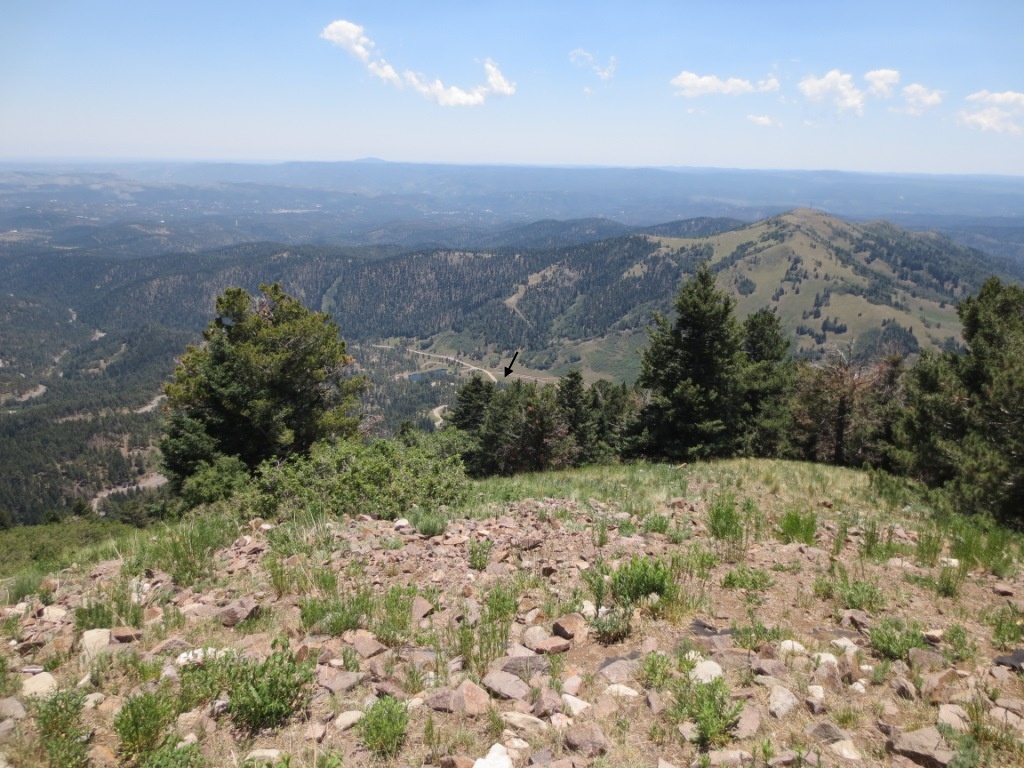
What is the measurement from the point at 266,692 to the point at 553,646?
238cm

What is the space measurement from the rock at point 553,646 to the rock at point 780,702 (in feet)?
5.58

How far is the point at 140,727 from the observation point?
11.7ft

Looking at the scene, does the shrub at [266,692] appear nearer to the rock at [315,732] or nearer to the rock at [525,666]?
the rock at [315,732]

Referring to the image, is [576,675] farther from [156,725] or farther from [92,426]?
[92,426]

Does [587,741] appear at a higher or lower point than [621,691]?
higher

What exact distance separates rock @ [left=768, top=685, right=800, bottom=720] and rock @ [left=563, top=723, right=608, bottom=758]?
4.15 ft

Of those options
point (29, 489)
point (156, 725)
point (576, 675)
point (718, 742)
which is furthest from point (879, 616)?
point (29, 489)

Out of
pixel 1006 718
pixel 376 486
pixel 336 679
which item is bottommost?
pixel 376 486

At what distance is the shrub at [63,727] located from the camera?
3375mm

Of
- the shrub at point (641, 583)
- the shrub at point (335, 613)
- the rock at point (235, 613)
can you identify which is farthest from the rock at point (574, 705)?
the rock at point (235, 613)

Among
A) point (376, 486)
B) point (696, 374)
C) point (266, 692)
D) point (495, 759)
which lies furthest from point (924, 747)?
point (696, 374)

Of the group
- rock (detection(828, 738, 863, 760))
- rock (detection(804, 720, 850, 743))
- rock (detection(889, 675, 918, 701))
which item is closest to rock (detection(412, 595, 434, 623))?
rock (detection(804, 720, 850, 743))

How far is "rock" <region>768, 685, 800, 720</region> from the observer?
149 inches

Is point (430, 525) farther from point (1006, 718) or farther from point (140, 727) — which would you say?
point (1006, 718)
